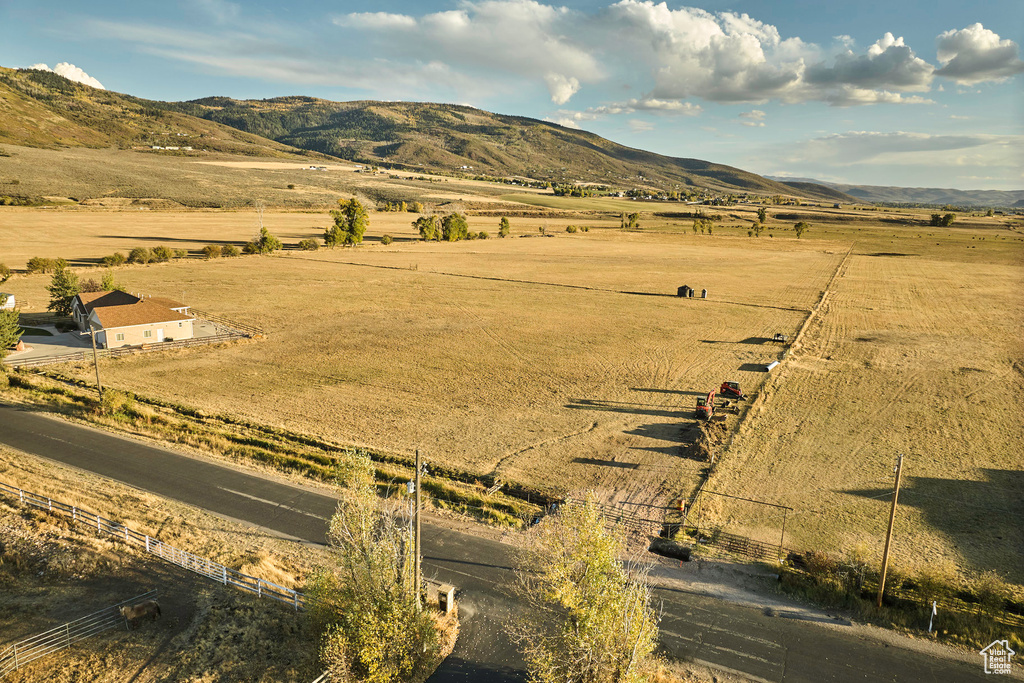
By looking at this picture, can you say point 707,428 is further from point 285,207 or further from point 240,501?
point 285,207

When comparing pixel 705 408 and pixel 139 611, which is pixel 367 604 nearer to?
pixel 139 611

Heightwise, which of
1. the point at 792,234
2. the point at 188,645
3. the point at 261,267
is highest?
the point at 792,234

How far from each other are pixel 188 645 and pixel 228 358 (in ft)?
122

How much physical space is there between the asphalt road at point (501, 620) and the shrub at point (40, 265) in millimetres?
73634

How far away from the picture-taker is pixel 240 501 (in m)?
27.0

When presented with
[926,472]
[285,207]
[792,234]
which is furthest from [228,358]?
[792,234]

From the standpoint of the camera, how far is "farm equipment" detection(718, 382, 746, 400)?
140ft

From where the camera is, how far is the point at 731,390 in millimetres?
42938

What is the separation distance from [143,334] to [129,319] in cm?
182

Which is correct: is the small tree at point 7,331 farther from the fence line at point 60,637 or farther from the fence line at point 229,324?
the fence line at point 60,637

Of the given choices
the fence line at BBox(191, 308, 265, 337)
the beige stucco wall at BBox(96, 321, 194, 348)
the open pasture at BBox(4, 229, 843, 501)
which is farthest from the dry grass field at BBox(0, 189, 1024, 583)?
the beige stucco wall at BBox(96, 321, 194, 348)

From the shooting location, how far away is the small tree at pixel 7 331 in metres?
44.6

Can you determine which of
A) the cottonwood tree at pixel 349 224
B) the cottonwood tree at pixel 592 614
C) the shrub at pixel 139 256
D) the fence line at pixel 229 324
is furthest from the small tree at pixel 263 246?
the cottonwood tree at pixel 592 614

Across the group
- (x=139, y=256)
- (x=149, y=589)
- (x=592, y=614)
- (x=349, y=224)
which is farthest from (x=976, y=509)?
(x=349, y=224)
